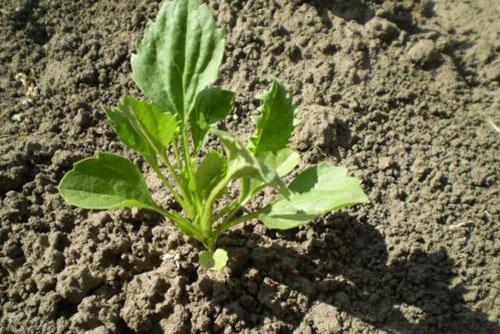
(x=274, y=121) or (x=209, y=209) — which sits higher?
(x=274, y=121)

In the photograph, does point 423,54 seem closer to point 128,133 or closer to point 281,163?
point 281,163

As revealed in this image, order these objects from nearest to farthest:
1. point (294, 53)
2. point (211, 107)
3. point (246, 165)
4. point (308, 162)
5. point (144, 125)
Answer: point (246, 165) → point (144, 125) → point (211, 107) → point (308, 162) → point (294, 53)

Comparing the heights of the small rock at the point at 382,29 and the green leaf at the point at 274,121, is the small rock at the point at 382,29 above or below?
above

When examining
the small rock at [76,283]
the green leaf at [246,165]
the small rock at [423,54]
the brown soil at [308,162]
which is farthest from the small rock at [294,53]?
the small rock at [76,283]

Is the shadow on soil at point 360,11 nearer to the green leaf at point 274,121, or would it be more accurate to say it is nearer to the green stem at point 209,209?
the green leaf at point 274,121

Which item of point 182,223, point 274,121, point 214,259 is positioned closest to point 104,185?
point 182,223

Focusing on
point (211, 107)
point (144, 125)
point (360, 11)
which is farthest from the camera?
point (360, 11)

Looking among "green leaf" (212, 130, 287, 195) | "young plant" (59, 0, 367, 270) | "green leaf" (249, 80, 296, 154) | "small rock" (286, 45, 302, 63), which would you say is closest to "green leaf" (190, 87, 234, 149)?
"young plant" (59, 0, 367, 270)

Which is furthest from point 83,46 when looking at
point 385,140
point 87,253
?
point 385,140
